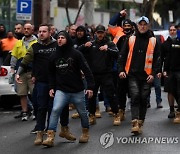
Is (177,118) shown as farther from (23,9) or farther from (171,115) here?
(23,9)

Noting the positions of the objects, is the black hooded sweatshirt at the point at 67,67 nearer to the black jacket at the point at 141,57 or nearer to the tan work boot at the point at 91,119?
the black jacket at the point at 141,57

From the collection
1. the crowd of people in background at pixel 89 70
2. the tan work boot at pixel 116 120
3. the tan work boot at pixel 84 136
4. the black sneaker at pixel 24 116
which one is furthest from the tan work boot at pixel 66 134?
the black sneaker at pixel 24 116

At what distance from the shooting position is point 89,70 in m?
9.64

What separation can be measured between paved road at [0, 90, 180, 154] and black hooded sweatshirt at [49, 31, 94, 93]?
0.97m

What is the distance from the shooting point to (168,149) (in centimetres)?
930

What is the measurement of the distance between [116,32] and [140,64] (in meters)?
2.35

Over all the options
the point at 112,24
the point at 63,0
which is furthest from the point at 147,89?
the point at 63,0

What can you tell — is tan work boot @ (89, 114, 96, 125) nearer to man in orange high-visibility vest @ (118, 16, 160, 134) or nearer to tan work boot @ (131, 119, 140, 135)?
man in orange high-visibility vest @ (118, 16, 160, 134)

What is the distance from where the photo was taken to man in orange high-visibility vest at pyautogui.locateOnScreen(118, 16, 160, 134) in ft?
34.0

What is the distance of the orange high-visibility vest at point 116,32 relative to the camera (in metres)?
12.5

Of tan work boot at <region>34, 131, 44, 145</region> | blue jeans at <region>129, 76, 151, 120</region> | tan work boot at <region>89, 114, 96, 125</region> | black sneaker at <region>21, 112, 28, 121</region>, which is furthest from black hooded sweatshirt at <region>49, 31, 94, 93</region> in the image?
black sneaker at <region>21, 112, 28, 121</region>

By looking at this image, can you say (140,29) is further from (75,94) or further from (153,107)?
(153,107)

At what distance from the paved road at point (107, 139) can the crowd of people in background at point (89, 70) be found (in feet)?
0.64

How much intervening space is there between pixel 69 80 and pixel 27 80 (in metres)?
3.27
